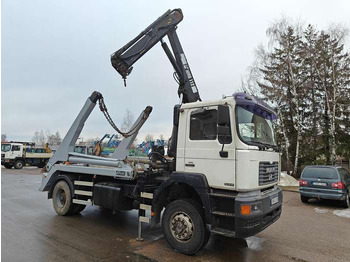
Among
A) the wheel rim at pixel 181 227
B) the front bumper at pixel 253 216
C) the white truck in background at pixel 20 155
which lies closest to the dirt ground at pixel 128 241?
the wheel rim at pixel 181 227

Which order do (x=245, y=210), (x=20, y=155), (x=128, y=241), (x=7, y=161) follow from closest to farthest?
(x=245, y=210) → (x=128, y=241) → (x=7, y=161) → (x=20, y=155)

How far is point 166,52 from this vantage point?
22.0 ft

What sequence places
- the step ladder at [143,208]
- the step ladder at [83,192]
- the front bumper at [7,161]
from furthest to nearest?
1. the front bumper at [7,161]
2. the step ladder at [83,192]
3. the step ladder at [143,208]

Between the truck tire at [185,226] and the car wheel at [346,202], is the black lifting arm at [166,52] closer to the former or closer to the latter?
Answer: the truck tire at [185,226]

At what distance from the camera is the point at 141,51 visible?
644cm

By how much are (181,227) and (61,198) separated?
4240 mm

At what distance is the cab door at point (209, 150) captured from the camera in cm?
429

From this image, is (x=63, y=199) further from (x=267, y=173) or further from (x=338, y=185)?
(x=338, y=185)


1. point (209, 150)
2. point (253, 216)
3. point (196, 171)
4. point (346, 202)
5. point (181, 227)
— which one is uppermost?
point (209, 150)

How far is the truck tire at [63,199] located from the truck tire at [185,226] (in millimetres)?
3288

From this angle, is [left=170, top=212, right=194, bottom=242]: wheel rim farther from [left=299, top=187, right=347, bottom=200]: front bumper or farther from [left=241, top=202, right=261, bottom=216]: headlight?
[left=299, top=187, right=347, bottom=200]: front bumper

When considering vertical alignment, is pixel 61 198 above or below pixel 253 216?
below

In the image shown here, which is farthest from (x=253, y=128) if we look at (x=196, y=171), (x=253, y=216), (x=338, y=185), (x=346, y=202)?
(x=346, y=202)

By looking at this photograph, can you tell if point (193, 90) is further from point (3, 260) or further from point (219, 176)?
point (3, 260)
